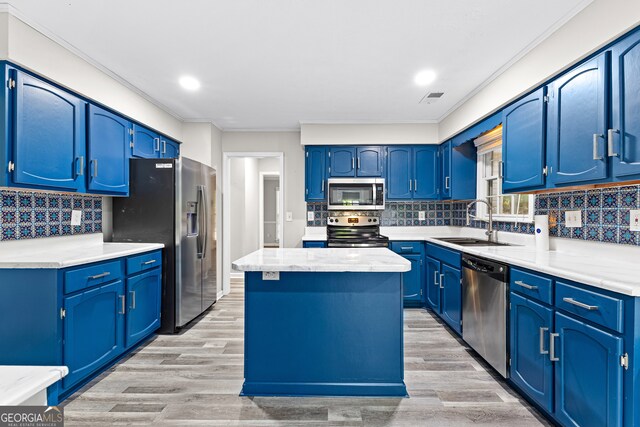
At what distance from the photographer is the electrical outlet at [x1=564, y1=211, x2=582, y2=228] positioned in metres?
2.35

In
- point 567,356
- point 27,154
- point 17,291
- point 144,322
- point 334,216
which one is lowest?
point 144,322

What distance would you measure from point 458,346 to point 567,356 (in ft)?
4.44

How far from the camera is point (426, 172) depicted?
14.5 feet

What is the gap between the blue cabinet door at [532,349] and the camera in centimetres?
184

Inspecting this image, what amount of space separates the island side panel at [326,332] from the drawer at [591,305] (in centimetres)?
86

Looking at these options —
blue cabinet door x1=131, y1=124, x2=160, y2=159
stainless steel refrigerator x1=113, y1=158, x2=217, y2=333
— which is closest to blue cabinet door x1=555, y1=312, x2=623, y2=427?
stainless steel refrigerator x1=113, y1=158, x2=217, y2=333

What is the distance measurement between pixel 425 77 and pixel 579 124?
4.41 feet

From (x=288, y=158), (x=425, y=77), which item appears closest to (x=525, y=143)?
(x=425, y=77)

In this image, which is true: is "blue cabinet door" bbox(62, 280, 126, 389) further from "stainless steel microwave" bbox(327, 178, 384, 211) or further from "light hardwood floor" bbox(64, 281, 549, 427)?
"stainless steel microwave" bbox(327, 178, 384, 211)

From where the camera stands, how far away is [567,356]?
171 centimetres

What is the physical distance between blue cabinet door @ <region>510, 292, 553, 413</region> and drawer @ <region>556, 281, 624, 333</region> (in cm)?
15

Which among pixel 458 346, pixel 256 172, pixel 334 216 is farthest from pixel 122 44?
pixel 256 172

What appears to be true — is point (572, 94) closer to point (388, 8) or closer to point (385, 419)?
point (388, 8)

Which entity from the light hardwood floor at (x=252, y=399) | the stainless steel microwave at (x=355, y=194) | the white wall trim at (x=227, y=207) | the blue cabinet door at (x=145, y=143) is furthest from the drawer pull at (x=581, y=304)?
the blue cabinet door at (x=145, y=143)
